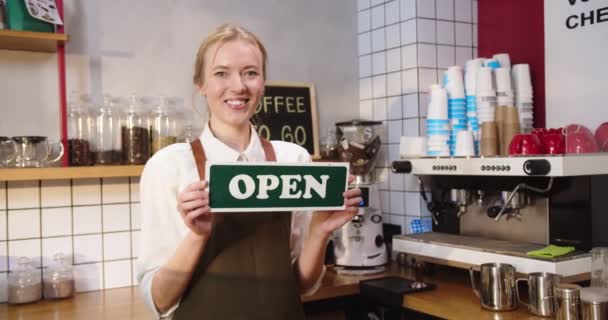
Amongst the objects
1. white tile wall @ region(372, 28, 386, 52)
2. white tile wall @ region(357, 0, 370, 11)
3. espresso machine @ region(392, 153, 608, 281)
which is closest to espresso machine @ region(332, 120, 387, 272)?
espresso machine @ region(392, 153, 608, 281)

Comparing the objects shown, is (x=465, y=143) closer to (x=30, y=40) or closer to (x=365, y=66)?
(x=365, y=66)

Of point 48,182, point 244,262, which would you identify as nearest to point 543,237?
point 244,262

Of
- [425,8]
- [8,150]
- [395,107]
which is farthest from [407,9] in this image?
[8,150]

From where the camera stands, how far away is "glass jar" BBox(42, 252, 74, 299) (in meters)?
2.20

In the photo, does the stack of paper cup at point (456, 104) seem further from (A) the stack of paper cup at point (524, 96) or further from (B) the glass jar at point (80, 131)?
(B) the glass jar at point (80, 131)

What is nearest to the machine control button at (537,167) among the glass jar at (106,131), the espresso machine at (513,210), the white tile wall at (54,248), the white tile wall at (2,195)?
the espresso machine at (513,210)

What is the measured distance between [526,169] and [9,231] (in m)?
1.87

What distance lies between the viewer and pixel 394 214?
2830 mm

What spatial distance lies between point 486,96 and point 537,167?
0.53 meters

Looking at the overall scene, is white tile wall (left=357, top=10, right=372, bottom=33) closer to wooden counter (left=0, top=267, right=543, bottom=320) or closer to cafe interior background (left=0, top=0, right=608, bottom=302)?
cafe interior background (left=0, top=0, right=608, bottom=302)

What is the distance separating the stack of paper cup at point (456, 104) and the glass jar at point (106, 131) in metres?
1.35

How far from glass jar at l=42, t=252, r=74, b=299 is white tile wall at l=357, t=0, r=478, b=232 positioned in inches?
57.4

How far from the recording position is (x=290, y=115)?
2.82m

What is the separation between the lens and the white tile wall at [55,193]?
2.29 meters
